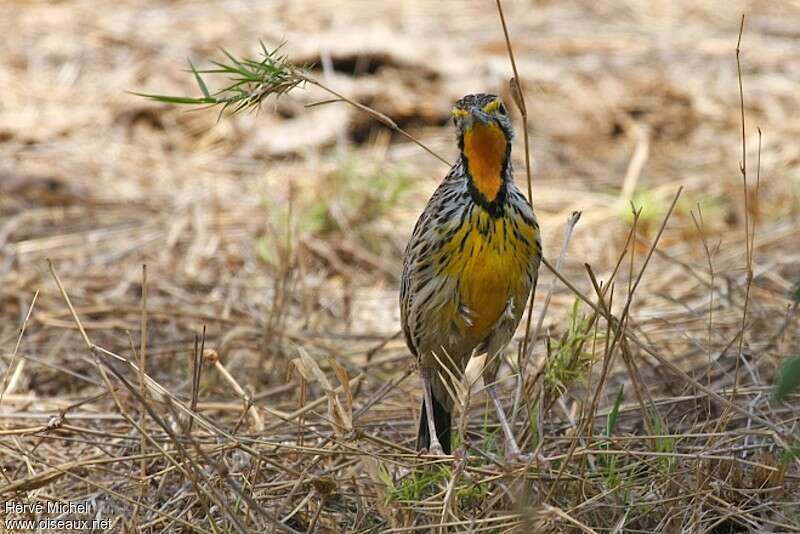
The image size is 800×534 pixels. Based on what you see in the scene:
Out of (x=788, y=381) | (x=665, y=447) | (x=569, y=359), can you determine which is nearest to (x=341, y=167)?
(x=569, y=359)

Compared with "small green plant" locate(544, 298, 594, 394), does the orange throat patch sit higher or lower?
higher

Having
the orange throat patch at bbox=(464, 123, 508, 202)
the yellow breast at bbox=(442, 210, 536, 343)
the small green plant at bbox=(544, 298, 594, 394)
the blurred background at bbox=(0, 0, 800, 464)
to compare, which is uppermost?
the orange throat patch at bbox=(464, 123, 508, 202)

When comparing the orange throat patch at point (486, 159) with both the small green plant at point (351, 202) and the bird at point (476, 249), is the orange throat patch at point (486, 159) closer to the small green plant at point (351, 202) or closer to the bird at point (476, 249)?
the bird at point (476, 249)

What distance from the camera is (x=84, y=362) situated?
6.16 meters

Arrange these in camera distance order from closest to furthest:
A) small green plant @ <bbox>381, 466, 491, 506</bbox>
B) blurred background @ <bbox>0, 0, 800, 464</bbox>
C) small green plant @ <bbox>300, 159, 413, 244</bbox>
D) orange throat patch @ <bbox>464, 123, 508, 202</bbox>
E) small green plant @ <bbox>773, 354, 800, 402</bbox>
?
small green plant @ <bbox>773, 354, 800, 402</bbox>
small green plant @ <bbox>381, 466, 491, 506</bbox>
orange throat patch @ <bbox>464, 123, 508, 202</bbox>
blurred background @ <bbox>0, 0, 800, 464</bbox>
small green plant @ <bbox>300, 159, 413, 244</bbox>

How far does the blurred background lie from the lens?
→ 6516 millimetres

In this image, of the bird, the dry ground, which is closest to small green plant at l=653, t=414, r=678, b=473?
the dry ground

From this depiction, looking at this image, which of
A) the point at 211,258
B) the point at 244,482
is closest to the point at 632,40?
the point at 211,258

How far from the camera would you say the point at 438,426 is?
5012 millimetres

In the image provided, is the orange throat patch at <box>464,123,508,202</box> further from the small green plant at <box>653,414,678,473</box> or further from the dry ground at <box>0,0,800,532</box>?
the small green plant at <box>653,414,678,473</box>

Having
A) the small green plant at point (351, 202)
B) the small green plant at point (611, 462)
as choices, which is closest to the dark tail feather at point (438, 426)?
the small green plant at point (611, 462)

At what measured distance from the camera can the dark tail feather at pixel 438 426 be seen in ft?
16.0

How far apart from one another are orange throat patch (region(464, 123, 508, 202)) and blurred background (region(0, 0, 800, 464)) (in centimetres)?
134

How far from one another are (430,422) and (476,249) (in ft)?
2.40
